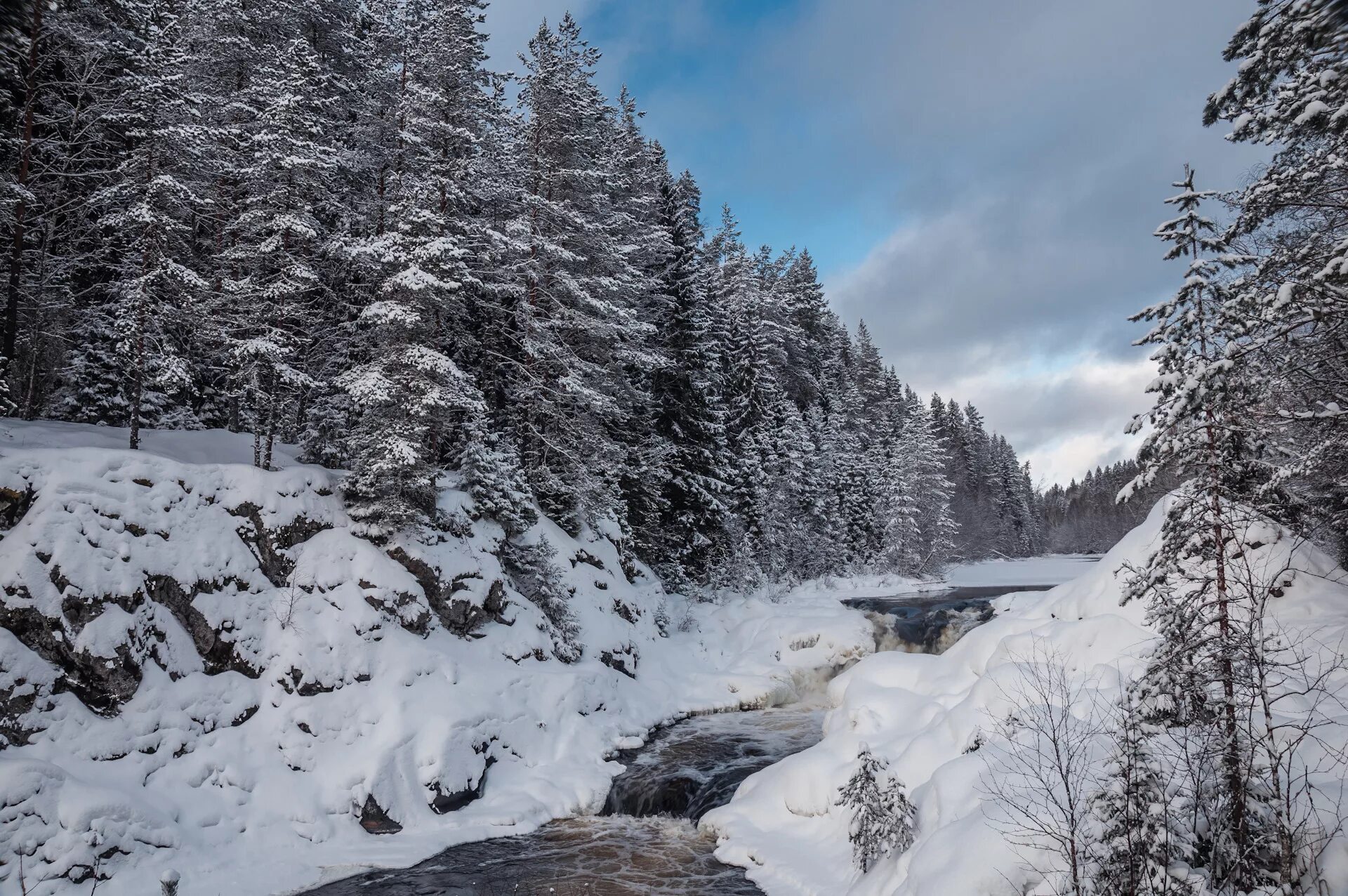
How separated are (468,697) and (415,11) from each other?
20821 mm

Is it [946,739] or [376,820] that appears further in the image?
[376,820]

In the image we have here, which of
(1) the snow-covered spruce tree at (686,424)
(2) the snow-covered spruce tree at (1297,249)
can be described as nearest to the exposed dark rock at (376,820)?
(2) the snow-covered spruce tree at (1297,249)

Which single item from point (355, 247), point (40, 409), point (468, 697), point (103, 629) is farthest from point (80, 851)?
point (40, 409)

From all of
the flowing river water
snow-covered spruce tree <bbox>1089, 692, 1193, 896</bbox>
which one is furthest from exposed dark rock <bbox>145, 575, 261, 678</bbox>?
snow-covered spruce tree <bbox>1089, 692, 1193, 896</bbox>

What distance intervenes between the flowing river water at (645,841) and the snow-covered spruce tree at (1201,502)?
639 centimetres

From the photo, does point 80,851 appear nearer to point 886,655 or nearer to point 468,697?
point 468,697

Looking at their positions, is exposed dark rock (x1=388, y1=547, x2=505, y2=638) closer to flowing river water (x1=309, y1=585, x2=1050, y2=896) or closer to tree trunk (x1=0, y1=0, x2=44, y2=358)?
flowing river water (x1=309, y1=585, x2=1050, y2=896)

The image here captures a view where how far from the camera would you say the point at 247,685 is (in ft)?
40.0

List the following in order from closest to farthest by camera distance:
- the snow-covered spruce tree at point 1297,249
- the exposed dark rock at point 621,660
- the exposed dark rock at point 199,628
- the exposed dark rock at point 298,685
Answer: the snow-covered spruce tree at point 1297,249 → the exposed dark rock at point 199,628 → the exposed dark rock at point 298,685 → the exposed dark rock at point 621,660

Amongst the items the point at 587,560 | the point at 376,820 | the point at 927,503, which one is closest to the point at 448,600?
Result: the point at 376,820

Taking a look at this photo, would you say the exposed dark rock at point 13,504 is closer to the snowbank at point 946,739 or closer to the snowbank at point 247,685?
the snowbank at point 247,685

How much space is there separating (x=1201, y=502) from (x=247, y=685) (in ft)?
50.7

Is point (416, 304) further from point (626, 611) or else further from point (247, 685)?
point (626, 611)

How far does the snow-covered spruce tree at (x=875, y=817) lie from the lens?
29.0 ft
